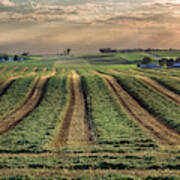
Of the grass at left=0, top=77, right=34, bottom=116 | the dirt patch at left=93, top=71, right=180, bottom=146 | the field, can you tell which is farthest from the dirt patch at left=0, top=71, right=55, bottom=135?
the dirt patch at left=93, top=71, right=180, bottom=146

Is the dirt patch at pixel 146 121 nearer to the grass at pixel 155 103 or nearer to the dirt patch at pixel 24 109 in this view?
the grass at pixel 155 103

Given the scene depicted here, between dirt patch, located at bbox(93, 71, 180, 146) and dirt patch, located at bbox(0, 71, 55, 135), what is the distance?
53.4 feet

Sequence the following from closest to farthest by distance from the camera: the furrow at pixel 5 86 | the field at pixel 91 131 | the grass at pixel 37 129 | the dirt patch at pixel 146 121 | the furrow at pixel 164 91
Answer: the field at pixel 91 131
the grass at pixel 37 129
the dirt patch at pixel 146 121
the furrow at pixel 164 91
the furrow at pixel 5 86

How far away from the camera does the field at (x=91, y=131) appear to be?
15820mm

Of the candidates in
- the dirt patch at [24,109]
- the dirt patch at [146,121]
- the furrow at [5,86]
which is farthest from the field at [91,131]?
the furrow at [5,86]

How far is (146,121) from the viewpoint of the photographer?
33.2 metres

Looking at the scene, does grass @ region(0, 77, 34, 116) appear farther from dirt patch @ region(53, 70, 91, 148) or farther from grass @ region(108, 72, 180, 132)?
grass @ region(108, 72, 180, 132)

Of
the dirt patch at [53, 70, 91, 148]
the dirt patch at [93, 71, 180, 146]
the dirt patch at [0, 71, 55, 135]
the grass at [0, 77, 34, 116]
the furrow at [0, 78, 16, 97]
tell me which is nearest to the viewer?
the dirt patch at [53, 70, 91, 148]

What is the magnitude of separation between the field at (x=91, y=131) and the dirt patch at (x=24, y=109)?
149 millimetres

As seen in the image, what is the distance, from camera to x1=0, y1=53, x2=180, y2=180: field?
51.9 feet

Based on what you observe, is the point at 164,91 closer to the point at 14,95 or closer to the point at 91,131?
the point at 91,131

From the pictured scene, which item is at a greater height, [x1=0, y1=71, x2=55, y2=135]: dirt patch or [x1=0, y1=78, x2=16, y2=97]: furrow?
[x1=0, y1=78, x2=16, y2=97]: furrow

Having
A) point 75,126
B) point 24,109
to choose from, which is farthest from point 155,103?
point 24,109

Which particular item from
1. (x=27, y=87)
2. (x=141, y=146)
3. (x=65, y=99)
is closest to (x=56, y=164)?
(x=141, y=146)
